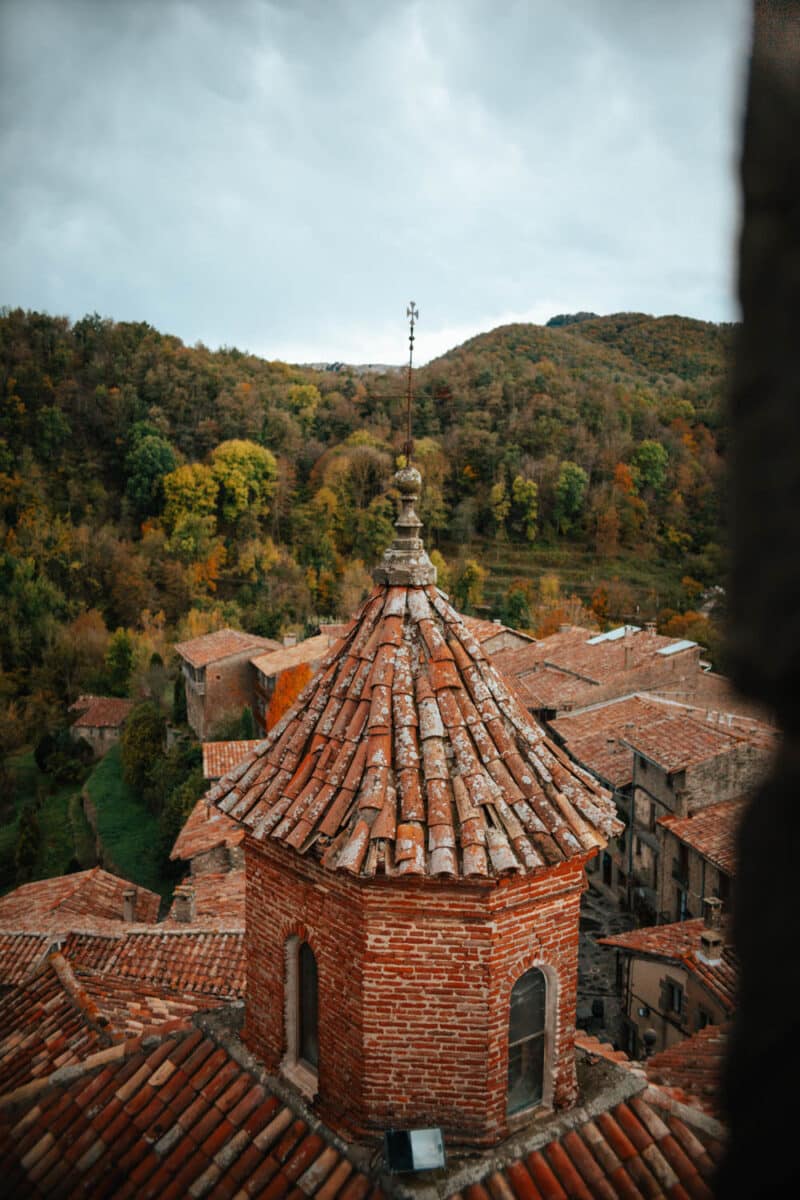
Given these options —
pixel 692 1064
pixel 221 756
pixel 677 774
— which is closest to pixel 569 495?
pixel 221 756

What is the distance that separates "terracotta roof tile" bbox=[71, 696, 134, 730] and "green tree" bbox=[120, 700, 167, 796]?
191 inches

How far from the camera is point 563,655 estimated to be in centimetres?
3678

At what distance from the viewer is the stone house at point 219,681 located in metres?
38.0

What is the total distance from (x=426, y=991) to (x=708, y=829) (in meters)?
16.2

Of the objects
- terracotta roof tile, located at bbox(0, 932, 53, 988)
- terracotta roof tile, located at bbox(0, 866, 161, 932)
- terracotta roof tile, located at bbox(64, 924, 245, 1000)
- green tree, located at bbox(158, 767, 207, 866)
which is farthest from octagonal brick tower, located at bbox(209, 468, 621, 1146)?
green tree, located at bbox(158, 767, 207, 866)

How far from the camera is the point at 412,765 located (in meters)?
5.89

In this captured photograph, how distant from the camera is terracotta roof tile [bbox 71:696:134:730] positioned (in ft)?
144

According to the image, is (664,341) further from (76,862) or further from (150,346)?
(76,862)

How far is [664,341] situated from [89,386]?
68580mm

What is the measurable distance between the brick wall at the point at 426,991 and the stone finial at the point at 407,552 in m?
2.31

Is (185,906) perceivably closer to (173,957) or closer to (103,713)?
(173,957)

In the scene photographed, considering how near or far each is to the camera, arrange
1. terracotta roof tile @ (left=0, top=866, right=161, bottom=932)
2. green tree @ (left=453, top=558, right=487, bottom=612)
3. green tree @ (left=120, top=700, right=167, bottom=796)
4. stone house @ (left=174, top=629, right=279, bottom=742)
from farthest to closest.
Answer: green tree @ (left=453, top=558, right=487, bottom=612), stone house @ (left=174, top=629, right=279, bottom=742), green tree @ (left=120, top=700, right=167, bottom=796), terracotta roof tile @ (left=0, top=866, right=161, bottom=932)

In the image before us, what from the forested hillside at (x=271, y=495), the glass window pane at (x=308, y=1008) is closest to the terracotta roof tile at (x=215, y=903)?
the glass window pane at (x=308, y=1008)

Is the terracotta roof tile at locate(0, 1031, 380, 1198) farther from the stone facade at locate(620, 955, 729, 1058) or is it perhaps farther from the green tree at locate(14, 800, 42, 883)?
the green tree at locate(14, 800, 42, 883)
